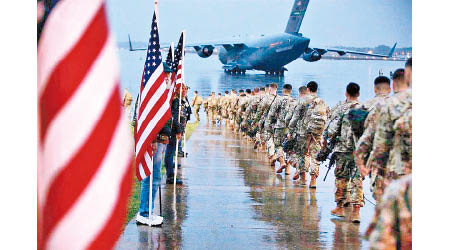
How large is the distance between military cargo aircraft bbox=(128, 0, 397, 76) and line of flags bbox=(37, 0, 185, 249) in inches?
417

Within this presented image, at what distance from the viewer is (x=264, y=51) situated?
717 inches

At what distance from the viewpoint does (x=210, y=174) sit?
1391cm

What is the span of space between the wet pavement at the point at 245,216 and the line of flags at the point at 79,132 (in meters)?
4.87

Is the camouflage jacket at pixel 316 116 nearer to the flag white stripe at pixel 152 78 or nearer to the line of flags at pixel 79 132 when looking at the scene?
the flag white stripe at pixel 152 78

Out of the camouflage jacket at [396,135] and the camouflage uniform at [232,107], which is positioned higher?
the camouflage uniform at [232,107]

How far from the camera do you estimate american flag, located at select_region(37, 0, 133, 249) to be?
2.59 meters

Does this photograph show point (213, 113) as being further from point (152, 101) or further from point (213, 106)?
point (152, 101)

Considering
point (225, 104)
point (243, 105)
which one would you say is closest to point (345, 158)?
point (243, 105)

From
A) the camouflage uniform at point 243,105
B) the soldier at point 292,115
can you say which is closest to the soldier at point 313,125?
the soldier at point 292,115

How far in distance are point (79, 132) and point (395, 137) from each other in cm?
400

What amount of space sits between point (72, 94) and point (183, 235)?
5.70 m

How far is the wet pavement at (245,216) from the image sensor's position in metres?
7.90

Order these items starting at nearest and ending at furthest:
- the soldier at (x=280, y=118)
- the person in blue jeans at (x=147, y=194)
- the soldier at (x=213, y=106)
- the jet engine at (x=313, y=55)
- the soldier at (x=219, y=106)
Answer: the person in blue jeans at (x=147, y=194), the jet engine at (x=313, y=55), the soldier at (x=280, y=118), the soldier at (x=219, y=106), the soldier at (x=213, y=106)
